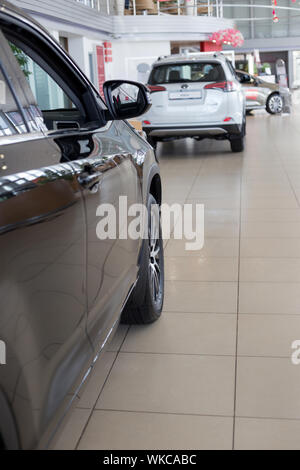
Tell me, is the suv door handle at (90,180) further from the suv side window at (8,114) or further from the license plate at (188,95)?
the license plate at (188,95)

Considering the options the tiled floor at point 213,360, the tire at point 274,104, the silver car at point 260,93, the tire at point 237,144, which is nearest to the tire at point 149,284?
the tiled floor at point 213,360

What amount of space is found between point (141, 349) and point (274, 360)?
0.65 meters

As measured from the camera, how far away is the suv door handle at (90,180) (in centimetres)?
177

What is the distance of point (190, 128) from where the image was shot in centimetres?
956

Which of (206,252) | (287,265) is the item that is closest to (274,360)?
(287,265)

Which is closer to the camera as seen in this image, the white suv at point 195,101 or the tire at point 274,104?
the white suv at point 195,101

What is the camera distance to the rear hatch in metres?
9.47

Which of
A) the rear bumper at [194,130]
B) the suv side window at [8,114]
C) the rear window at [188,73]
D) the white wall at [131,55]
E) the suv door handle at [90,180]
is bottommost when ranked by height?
the rear bumper at [194,130]

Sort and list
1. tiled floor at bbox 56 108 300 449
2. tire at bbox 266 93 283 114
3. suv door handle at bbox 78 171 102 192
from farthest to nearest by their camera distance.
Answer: tire at bbox 266 93 283 114 < tiled floor at bbox 56 108 300 449 < suv door handle at bbox 78 171 102 192

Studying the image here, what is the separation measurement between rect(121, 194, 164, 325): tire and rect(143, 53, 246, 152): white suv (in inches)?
253

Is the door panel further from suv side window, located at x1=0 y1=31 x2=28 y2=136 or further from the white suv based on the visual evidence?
the white suv

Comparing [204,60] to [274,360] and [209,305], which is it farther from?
[274,360]

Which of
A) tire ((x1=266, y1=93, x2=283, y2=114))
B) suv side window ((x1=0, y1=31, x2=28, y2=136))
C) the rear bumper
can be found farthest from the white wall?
suv side window ((x1=0, y1=31, x2=28, y2=136))

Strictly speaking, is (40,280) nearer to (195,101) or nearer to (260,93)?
(195,101)
